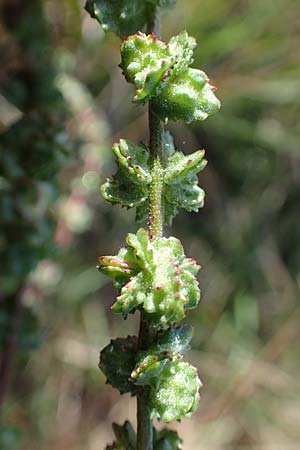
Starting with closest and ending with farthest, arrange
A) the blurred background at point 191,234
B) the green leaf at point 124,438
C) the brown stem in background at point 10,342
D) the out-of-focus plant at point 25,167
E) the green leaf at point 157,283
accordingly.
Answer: the green leaf at point 157,283 → the green leaf at point 124,438 → the out-of-focus plant at point 25,167 → the brown stem in background at point 10,342 → the blurred background at point 191,234

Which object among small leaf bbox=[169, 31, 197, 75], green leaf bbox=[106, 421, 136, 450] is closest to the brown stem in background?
green leaf bbox=[106, 421, 136, 450]

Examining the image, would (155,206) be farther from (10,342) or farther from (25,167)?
(10,342)

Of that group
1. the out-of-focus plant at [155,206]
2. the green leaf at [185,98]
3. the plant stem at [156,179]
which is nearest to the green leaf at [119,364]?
the out-of-focus plant at [155,206]

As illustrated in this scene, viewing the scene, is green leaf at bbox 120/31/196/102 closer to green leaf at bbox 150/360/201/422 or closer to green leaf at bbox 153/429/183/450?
green leaf at bbox 150/360/201/422

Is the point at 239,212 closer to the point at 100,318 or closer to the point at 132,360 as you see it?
the point at 100,318

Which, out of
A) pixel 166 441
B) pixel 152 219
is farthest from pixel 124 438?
pixel 152 219

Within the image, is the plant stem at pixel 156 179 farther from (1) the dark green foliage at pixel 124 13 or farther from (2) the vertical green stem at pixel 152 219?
(1) the dark green foliage at pixel 124 13

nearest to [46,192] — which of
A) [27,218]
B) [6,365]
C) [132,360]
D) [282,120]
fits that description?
[27,218]
